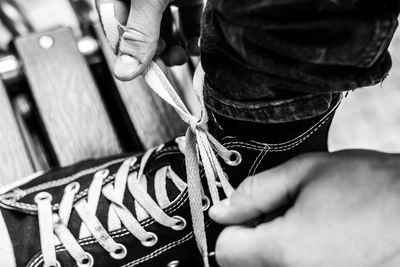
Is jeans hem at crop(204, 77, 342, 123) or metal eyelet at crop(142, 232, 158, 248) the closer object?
jeans hem at crop(204, 77, 342, 123)

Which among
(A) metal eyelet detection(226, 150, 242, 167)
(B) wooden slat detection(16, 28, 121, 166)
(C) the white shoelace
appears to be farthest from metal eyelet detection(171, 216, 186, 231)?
(B) wooden slat detection(16, 28, 121, 166)

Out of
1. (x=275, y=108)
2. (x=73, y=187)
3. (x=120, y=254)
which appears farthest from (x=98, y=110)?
(x=275, y=108)

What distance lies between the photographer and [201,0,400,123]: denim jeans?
34 cm

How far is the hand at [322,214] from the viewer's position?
1.06 feet

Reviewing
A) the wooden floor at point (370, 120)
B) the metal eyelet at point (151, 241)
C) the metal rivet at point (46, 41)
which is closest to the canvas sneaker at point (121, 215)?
the metal eyelet at point (151, 241)

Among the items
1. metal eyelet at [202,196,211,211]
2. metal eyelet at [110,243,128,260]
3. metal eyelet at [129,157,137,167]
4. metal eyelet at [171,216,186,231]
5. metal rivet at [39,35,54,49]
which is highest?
metal rivet at [39,35,54,49]

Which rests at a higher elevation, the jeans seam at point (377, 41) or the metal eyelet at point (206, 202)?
the jeans seam at point (377, 41)

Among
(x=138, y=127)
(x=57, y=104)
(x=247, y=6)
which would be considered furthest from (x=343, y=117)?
(x=247, y=6)

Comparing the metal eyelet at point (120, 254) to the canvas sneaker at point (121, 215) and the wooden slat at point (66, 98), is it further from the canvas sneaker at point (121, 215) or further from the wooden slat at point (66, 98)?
the wooden slat at point (66, 98)

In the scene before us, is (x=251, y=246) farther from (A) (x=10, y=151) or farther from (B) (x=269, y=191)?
(A) (x=10, y=151)

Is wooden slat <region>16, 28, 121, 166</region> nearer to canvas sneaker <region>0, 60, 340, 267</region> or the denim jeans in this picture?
canvas sneaker <region>0, 60, 340, 267</region>

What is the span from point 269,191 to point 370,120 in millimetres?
667

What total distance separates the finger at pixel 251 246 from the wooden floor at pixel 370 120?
603mm

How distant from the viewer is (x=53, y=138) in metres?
0.74
